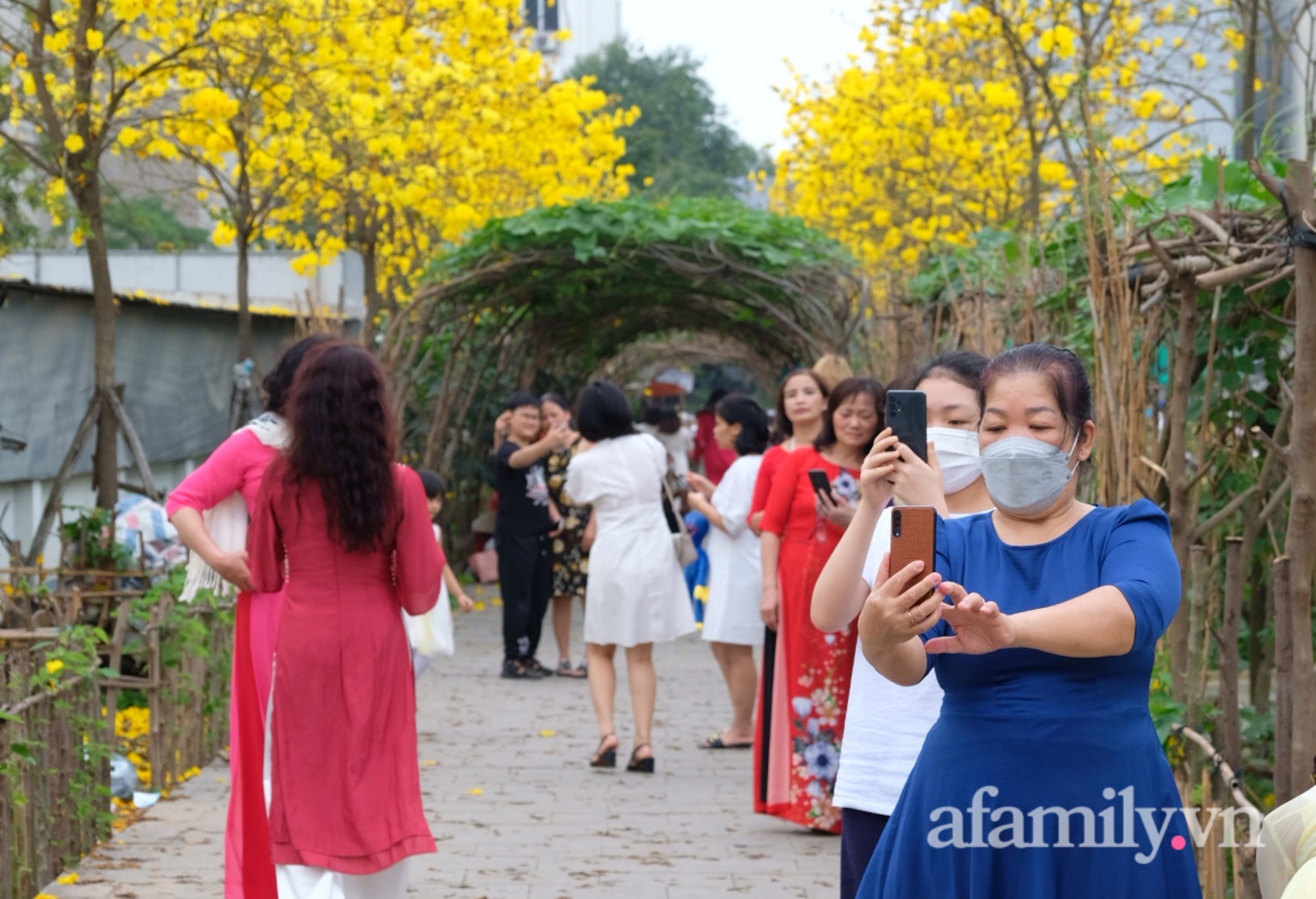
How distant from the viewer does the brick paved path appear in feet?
17.3

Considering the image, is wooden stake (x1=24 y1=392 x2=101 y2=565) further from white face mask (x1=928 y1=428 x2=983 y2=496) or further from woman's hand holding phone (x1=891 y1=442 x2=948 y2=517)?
woman's hand holding phone (x1=891 y1=442 x2=948 y2=517)

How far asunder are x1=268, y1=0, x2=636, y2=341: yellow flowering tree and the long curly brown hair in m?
5.02

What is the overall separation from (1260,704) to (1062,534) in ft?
14.7

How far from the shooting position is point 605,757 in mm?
7230

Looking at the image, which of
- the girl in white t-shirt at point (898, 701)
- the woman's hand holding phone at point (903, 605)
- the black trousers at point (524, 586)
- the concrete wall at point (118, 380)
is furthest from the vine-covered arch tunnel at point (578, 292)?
the woman's hand holding phone at point (903, 605)

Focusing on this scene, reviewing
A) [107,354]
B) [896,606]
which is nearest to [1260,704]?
[896,606]

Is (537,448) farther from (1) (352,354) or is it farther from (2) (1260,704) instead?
(1) (352,354)

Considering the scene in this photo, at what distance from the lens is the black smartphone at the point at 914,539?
7.39 feet

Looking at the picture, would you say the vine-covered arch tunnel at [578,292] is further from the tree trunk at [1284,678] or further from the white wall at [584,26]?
the white wall at [584,26]

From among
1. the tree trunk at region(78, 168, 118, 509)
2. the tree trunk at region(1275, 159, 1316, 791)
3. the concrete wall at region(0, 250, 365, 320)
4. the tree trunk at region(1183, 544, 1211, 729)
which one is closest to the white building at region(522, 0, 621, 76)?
the concrete wall at region(0, 250, 365, 320)

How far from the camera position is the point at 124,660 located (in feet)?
24.5

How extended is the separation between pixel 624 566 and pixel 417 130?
18.6 feet

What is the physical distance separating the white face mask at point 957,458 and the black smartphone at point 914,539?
1111 millimetres

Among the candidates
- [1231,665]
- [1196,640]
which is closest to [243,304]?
[1196,640]
